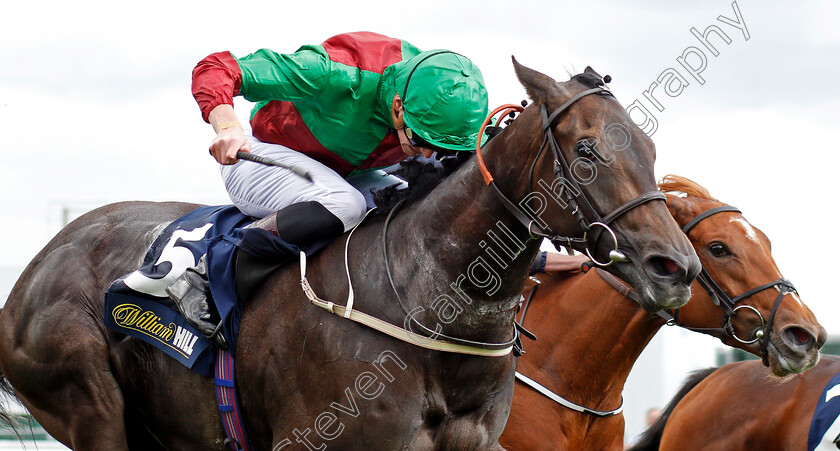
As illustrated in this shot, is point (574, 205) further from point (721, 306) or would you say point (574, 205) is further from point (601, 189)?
point (721, 306)

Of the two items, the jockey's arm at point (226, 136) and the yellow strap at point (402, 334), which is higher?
the jockey's arm at point (226, 136)

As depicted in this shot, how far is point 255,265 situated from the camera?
3762 millimetres

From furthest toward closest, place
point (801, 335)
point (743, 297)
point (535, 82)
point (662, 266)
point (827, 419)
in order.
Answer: point (827, 419)
point (743, 297)
point (801, 335)
point (535, 82)
point (662, 266)

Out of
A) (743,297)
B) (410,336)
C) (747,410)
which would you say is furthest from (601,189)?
(747,410)

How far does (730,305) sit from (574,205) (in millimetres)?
1812

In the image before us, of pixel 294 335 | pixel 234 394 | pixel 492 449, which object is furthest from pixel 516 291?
pixel 234 394

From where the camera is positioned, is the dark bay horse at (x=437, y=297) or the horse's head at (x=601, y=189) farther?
the dark bay horse at (x=437, y=297)

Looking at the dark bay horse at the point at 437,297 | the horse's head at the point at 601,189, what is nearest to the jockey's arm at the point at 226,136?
the dark bay horse at the point at 437,297

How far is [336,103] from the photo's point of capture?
3.84 m

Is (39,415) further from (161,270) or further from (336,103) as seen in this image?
(336,103)

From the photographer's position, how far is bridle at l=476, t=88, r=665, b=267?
120 inches

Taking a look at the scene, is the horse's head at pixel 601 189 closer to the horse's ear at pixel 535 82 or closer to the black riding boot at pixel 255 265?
the horse's ear at pixel 535 82

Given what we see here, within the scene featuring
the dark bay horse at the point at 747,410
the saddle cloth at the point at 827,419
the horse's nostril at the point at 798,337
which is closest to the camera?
the horse's nostril at the point at 798,337

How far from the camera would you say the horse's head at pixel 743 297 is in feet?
14.3
